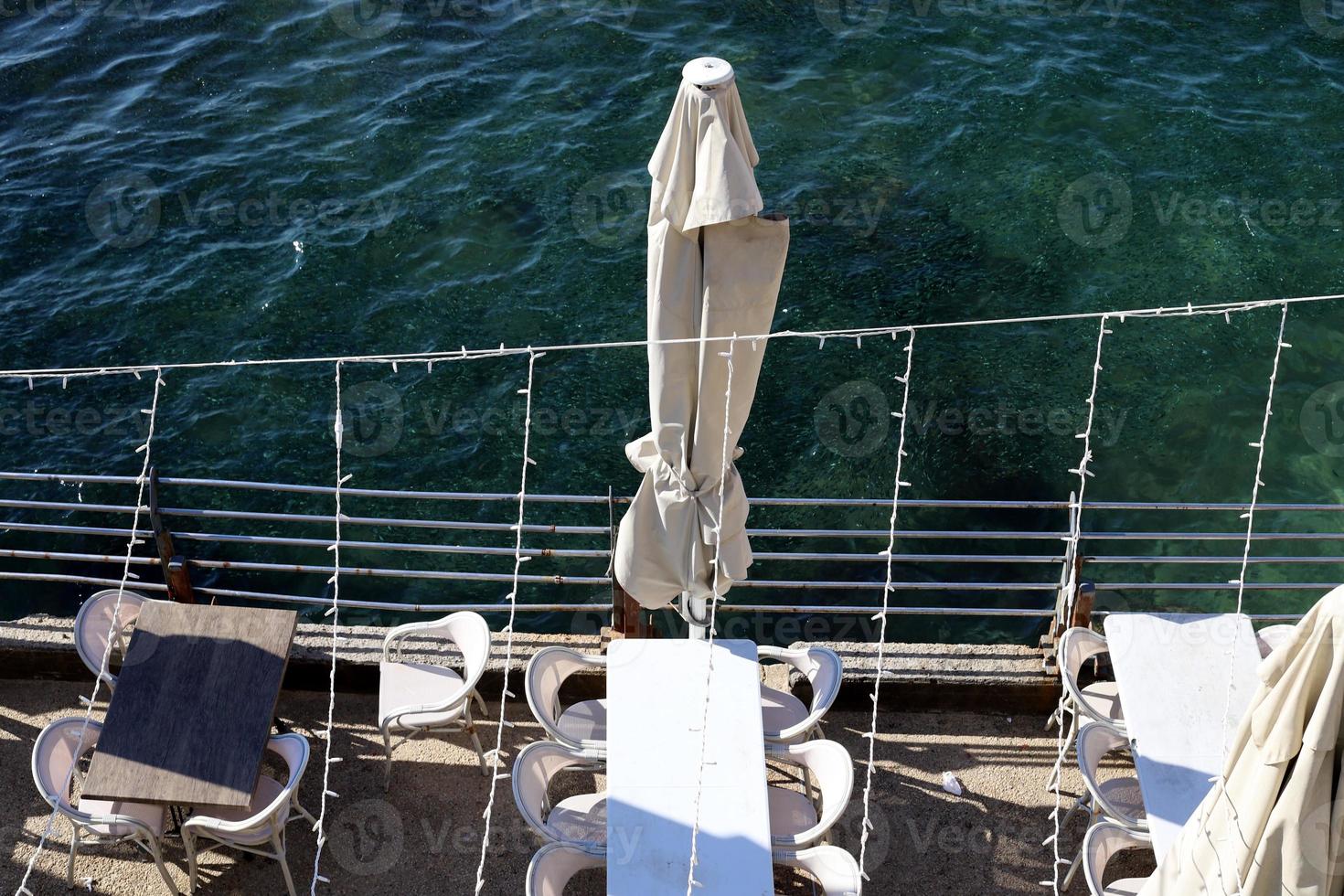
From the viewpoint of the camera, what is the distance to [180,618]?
7.87 m

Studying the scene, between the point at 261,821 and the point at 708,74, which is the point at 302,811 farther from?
the point at 708,74

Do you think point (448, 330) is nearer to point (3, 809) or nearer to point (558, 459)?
point (558, 459)

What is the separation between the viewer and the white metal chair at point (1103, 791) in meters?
7.03

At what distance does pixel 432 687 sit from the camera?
8055 mm

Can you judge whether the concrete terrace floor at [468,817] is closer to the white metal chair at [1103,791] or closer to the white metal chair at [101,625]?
the white metal chair at [1103,791]

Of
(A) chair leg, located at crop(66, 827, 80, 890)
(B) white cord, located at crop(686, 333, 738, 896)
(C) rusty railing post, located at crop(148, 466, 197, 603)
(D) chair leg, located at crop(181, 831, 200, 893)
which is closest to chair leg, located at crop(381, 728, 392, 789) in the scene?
(D) chair leg, located at crop(181, 831, 200, 893)

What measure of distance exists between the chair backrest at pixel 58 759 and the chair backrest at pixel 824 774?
13.1ft

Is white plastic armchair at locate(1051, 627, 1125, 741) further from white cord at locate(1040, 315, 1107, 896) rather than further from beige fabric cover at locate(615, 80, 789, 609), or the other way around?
beige fabric cover at locate(615, 80, 789, 609)

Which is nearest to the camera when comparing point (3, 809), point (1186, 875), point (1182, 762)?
point (1186, 875)

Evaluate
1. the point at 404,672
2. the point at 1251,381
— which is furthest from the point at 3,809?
the point at 1251,381

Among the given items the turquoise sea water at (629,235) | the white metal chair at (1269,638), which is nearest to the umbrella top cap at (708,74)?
the white metal chair at (1269,638)

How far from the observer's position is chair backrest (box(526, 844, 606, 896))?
6617 mm

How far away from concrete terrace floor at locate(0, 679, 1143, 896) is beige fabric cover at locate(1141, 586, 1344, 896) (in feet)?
8.73

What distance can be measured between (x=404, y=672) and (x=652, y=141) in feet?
33.8
